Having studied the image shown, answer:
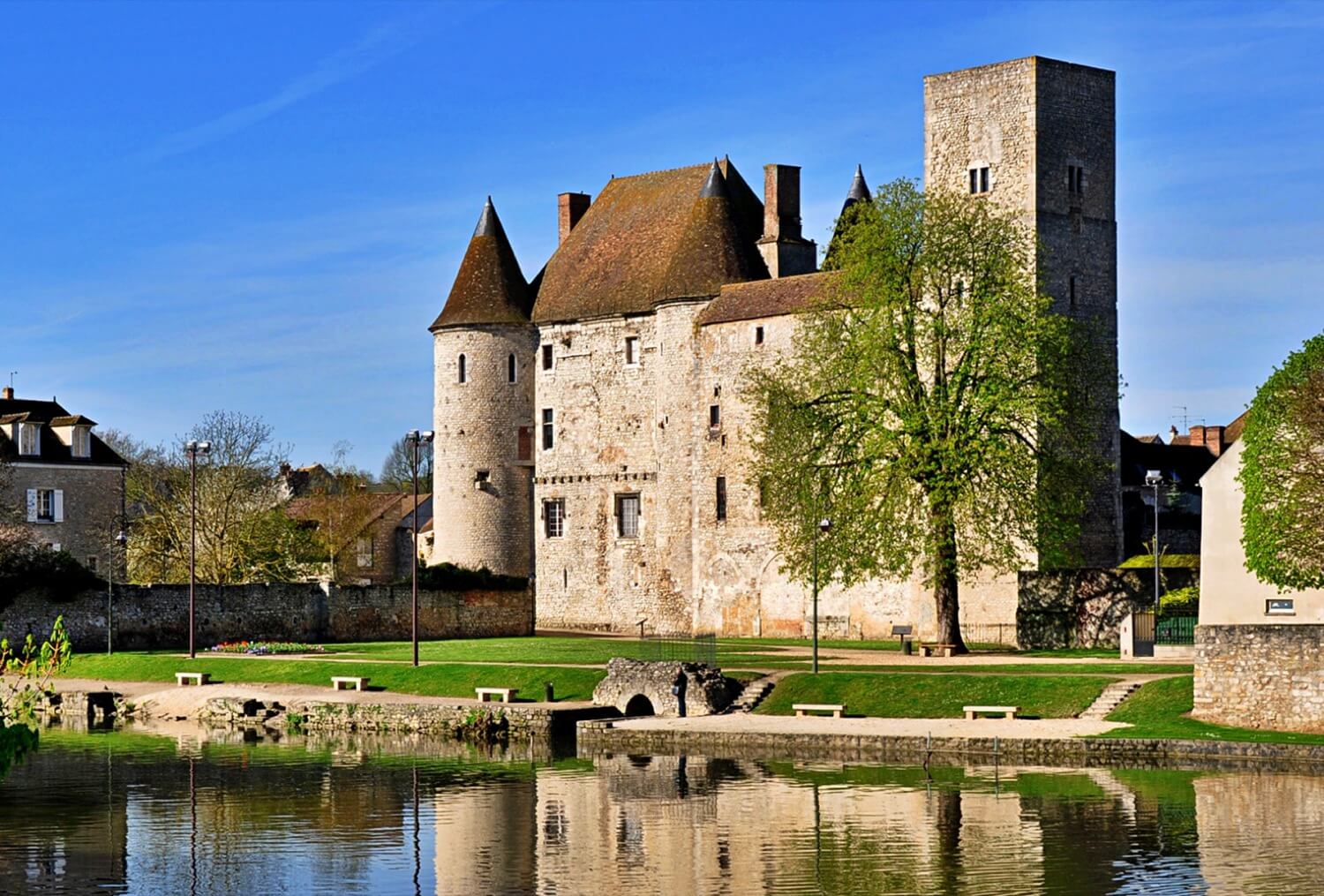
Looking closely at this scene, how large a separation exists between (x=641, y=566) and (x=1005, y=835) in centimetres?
4388

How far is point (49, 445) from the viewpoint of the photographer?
3017 inches

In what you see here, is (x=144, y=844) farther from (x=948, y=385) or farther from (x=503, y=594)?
(x=503, y=594)

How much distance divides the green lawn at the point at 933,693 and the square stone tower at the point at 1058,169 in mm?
16730

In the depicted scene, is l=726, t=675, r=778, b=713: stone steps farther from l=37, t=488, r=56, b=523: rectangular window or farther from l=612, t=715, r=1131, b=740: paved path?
l=37, t=488, r=56, b=523: rectangular window

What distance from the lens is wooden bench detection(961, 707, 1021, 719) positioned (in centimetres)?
3903

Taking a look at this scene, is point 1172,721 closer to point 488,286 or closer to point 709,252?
point 709,252

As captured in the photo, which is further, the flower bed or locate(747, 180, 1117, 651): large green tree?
the flower bed

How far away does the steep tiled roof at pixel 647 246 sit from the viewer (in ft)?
229

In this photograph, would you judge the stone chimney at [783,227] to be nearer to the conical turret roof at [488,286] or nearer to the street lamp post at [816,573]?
the conical turret roof at [488,286]

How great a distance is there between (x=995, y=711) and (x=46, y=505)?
4646 centimetres

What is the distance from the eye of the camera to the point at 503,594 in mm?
72938

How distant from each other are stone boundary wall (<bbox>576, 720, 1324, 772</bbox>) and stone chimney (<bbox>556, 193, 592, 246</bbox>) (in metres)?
40.1

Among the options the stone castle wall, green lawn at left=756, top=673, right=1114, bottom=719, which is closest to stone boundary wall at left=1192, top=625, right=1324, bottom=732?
green lawn at left=756, top=673, right=1114, bottom=719

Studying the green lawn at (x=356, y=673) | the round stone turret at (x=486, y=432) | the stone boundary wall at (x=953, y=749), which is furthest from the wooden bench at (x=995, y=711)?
the round stone turret at (x=486, y=432)
